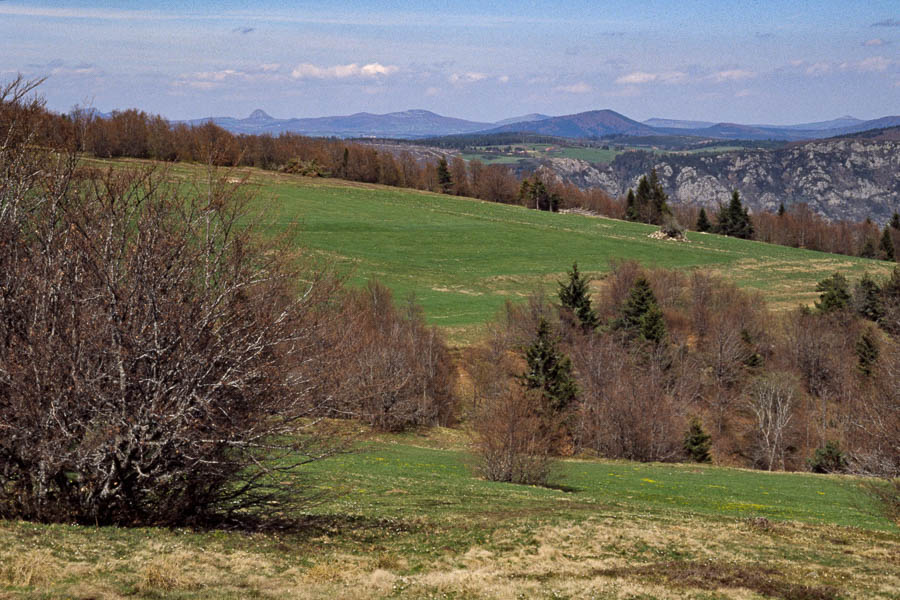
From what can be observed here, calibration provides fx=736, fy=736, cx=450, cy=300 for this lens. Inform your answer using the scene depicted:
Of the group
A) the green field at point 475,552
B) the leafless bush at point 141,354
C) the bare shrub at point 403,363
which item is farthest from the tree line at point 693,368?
the leafless bush at point 141,354

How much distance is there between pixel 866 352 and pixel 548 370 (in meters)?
32.1

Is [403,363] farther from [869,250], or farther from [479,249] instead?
[869,250]

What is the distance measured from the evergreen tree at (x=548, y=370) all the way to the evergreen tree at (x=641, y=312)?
15.6 meters

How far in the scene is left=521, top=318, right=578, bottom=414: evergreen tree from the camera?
5378 centimetres

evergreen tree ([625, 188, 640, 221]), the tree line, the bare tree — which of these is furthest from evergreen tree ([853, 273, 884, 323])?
evergreen tree ([625, 188, 640, 221])

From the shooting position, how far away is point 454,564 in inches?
613

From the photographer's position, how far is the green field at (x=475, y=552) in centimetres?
1252

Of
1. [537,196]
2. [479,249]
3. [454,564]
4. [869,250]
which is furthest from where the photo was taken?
[537,196]

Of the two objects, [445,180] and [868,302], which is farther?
[445,180]

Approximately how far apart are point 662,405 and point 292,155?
97.2m

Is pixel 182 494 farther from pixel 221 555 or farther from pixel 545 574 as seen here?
pixel 545 574

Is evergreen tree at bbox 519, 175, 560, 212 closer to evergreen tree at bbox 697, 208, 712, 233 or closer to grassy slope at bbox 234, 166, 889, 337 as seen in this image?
grassy slope at bbox 234, 166, 889, 337

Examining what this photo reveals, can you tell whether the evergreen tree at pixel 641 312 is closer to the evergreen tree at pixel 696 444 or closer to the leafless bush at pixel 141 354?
the evergreen tree at pixel 696 444

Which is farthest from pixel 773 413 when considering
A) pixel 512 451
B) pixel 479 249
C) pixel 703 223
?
pixel 703 223
